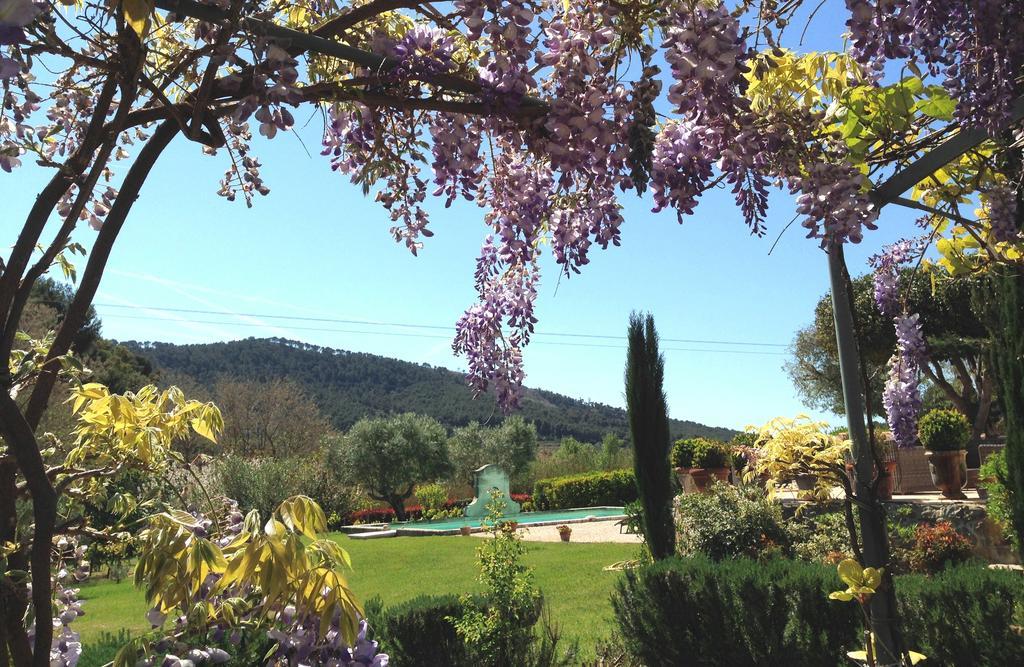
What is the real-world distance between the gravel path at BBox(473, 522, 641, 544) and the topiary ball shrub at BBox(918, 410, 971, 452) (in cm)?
471

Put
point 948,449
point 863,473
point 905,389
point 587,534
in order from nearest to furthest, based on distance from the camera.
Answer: point 863,473 → point 905,389 → point 948,449 → point 587,534

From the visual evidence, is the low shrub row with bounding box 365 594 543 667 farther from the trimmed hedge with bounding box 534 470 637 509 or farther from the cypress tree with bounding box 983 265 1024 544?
the trimmed hedge with bounding box 534 470 637 509

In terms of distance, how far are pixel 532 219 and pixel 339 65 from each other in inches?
23.1

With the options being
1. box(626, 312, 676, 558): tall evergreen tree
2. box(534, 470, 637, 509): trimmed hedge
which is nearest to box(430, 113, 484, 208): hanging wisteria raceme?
box(626, 312, 676, 558): tall evergreen tree

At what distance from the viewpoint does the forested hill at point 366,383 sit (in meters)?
66.2

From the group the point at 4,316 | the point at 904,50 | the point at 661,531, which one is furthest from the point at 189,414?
the point at 661,531

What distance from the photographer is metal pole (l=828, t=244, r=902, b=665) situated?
7.15ft

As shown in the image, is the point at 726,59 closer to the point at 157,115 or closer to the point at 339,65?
the point at 339,65

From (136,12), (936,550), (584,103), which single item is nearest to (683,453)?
(936,550)

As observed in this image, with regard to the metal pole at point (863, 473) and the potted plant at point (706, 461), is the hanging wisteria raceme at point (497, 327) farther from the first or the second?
the potted plant at point (706, 461)

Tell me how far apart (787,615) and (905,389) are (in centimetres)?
194

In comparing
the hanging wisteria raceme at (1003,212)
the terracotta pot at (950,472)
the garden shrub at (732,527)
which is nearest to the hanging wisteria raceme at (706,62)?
the hanging wisteria raceme at (1003,212)

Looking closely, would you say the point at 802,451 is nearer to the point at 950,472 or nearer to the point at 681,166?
the point at 681,166

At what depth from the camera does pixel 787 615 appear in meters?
3.96
